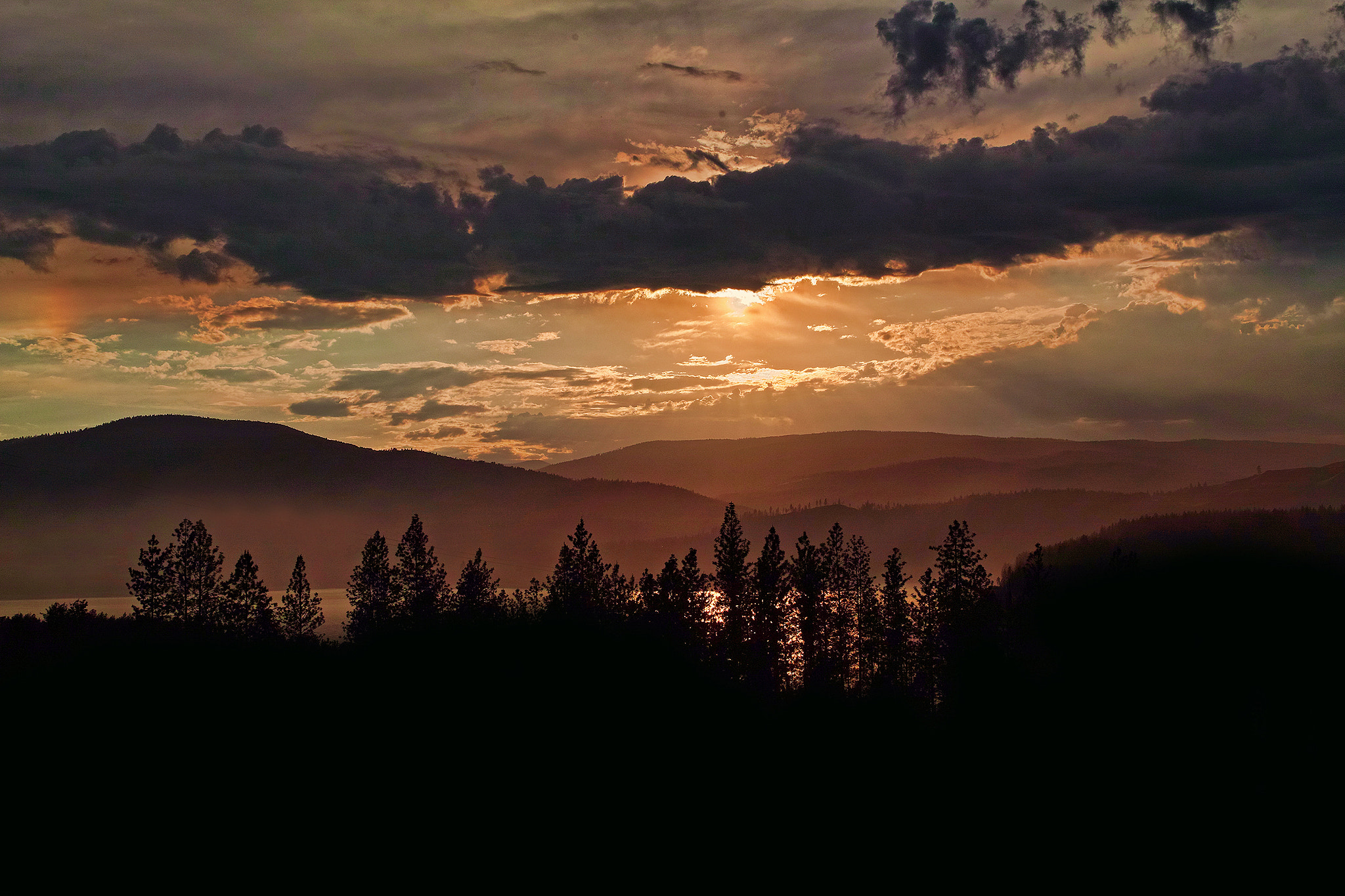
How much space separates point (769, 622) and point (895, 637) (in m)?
15.3

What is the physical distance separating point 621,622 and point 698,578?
11.1 m

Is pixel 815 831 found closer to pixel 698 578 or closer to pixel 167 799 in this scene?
pixel 698 578

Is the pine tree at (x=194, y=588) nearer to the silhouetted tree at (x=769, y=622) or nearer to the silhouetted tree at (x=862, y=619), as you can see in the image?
the silhouetted tree at (x=769, y=622)

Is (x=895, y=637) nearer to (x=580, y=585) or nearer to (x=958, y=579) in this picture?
(x=958, y=579)

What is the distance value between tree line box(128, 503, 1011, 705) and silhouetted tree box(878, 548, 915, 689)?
176 millimetres

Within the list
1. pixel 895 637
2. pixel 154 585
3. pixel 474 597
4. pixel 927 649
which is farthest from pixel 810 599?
pixel 154 585

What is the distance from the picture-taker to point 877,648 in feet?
370

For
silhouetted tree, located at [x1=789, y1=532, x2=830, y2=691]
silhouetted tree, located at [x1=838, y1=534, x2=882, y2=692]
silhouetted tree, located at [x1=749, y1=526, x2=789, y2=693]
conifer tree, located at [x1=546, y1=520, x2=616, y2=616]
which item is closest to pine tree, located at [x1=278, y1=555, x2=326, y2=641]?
conifer tree, located at [x1=546, y1=520, x2=616, y2=616]

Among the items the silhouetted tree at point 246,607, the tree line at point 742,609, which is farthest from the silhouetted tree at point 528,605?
the silhouetted tree at point 246,607

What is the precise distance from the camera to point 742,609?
4483 inches

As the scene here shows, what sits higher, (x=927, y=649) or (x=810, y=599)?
(x=810, y=599)

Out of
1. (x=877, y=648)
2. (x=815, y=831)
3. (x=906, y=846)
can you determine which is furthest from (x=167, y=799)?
(x=877, y=648)

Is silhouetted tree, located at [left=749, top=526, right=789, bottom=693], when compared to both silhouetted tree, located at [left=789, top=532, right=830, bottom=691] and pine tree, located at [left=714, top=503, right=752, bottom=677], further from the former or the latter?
silhouetted tree, located at [left=789, top=532, right=830, bottom=691]

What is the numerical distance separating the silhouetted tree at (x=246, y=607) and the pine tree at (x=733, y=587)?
55.7m
